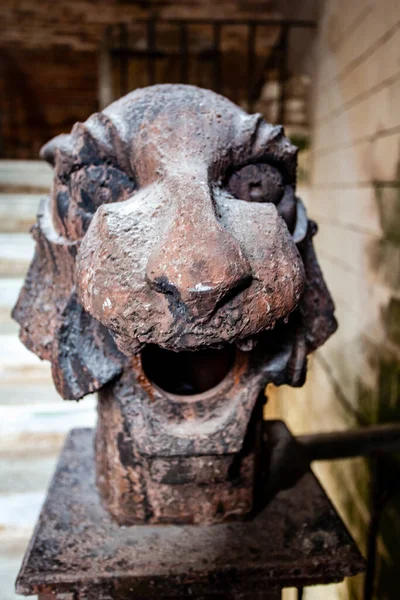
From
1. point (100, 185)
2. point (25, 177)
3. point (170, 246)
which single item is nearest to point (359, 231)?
point (100, 185)

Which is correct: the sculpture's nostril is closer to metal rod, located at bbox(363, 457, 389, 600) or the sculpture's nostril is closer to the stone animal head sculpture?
the stone animal head sculpture

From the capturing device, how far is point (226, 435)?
63 cm

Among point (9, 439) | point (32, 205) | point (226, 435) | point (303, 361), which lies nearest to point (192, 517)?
point (226, 435)

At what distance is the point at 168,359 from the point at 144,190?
254mm

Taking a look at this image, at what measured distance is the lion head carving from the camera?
48cm

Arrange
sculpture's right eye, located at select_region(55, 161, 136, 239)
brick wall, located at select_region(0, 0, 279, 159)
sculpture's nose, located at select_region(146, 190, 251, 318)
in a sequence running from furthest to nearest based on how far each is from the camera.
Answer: brick wall, located at select_region(0, 0, 279, 159), sculpture's right eye, located at select_region(55, 161, 136, 239), sculpture's nose, located at select_region(146, 190, 251, 318)

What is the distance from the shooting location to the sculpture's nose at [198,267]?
17.9 inches

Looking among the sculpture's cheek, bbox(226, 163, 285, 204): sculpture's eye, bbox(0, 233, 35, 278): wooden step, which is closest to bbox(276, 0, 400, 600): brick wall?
bbox(226, 163, 285, 204): sculpture's eye

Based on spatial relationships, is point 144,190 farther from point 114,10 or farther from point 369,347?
point 114,10

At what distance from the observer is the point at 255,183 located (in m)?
0.64

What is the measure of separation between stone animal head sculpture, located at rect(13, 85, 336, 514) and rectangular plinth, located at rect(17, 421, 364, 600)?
147 mm

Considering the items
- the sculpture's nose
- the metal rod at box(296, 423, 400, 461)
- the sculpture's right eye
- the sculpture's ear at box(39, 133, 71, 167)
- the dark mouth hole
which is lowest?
the metal rod at box(296, 423, 400, 461)

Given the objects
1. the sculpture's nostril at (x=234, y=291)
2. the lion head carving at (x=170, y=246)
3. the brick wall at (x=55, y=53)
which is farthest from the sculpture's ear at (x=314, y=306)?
the brick wall at (x=55, y=53)

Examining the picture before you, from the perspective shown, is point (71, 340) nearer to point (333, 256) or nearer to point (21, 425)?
point (21, 425)
